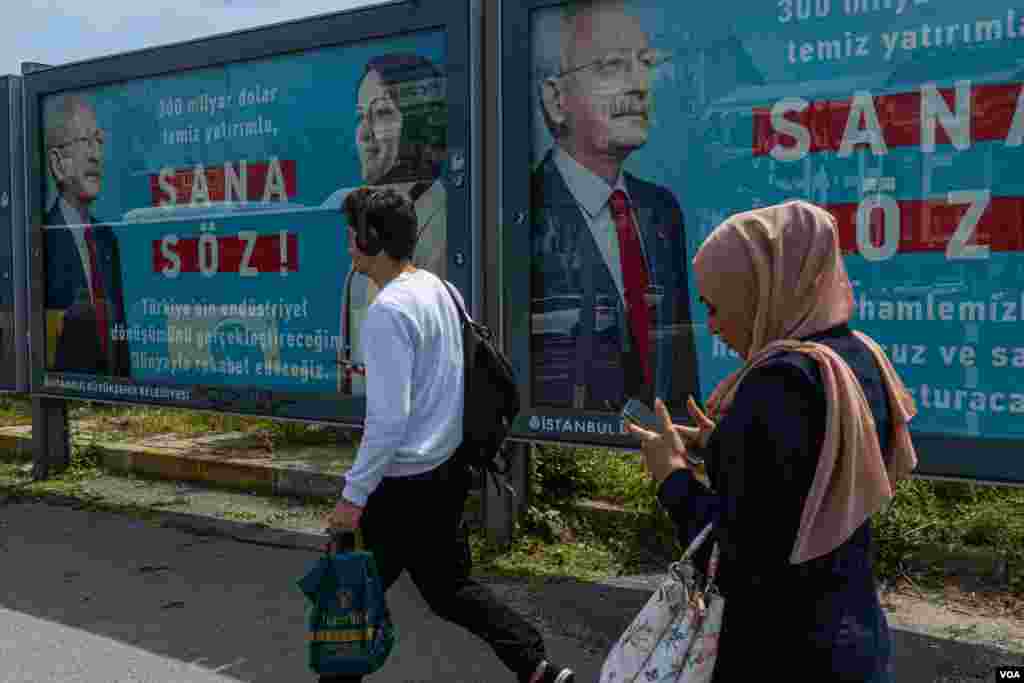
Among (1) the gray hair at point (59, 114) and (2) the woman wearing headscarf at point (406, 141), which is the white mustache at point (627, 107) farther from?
(1) the gray hair at point (59, 114)

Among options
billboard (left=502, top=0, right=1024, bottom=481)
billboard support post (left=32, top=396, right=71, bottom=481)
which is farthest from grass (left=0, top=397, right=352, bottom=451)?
billboard (left=502, top=0, right=1024, bottom=481)

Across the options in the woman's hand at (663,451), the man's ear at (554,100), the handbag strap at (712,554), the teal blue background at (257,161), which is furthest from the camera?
the teal blue background at (257,161)

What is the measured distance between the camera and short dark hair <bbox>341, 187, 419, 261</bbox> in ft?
10.7

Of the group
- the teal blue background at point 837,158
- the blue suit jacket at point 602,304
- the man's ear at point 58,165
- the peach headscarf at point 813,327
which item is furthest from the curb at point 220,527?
the peach headscarf at point 813,327

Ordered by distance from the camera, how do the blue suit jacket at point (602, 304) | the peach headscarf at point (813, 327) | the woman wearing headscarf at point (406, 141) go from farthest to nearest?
the woman wearing headscarf at point (406, 141) → the blue suit jacket at point (602, 304) → the peach headscarf at point (813, 327)

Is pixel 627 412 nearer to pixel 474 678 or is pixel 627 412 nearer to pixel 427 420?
pixel 427 420

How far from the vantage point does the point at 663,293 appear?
14.9ft

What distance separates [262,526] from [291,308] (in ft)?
4.22

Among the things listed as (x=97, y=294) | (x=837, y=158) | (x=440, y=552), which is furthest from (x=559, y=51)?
(x=97, y=294)

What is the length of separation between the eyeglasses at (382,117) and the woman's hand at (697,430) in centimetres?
333

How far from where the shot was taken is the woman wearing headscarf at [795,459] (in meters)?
1.85

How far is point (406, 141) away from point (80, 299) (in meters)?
2.79

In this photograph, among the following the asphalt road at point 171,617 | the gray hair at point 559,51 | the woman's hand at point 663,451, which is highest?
the gray hair at point 559,51

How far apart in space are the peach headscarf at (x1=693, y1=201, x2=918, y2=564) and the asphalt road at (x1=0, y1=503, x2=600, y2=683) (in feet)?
7.32
